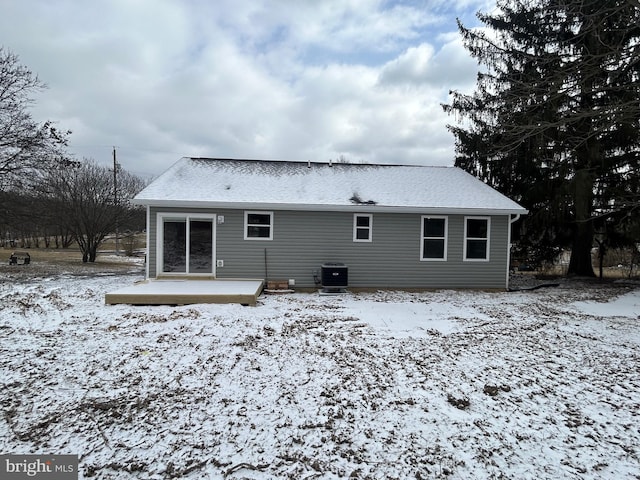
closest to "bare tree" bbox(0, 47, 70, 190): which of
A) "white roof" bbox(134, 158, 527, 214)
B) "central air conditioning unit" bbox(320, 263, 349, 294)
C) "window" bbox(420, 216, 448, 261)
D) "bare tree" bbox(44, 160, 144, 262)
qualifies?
"bare tree" bbox(44, 160, 144, 262)

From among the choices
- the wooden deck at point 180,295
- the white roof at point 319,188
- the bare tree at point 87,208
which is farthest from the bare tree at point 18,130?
the wooden deck at point 180,295

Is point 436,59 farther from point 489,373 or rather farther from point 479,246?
point 489,373

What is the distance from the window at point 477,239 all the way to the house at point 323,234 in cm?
3

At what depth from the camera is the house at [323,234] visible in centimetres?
980

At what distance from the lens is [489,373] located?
414cm

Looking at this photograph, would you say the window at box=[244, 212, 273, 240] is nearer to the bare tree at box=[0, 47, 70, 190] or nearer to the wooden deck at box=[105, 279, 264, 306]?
the wooden deck at box=[105, 279, 264, 306]

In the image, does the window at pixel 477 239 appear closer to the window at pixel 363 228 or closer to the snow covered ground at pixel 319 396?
the window at pixel 363 228

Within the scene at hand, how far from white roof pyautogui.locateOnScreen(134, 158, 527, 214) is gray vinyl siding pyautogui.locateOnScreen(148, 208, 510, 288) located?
367 mm

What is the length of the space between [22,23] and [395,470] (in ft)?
47.9

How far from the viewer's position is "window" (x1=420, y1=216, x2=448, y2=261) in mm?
10383

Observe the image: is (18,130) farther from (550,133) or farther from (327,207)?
(550,133)

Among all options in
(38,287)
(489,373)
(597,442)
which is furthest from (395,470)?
(38,287)

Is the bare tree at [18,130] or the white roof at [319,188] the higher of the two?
the bare tree at [18,130]

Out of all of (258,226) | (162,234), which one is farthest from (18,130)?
(258,226)
